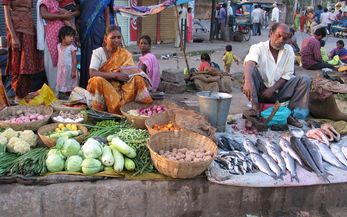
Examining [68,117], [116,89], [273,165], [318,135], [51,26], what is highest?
[51,26]

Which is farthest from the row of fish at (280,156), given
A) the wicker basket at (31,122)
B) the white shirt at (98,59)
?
the wicker basket at (31,122)

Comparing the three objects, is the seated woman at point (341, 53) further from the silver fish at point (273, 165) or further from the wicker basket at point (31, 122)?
the wicker basket at point (31, 122)

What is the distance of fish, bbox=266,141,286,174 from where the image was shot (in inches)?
134

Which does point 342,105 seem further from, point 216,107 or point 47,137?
point 47,137

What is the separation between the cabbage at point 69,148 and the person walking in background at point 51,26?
7.92 ft

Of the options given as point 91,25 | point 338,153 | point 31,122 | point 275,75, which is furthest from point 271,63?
point 31,122

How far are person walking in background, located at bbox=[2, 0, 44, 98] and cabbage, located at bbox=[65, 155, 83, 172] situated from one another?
2.47 metres

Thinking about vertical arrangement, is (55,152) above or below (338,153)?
above

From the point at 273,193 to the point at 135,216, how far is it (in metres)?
1.31

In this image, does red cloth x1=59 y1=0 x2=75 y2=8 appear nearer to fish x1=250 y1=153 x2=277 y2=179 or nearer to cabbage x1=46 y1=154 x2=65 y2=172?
cabbage x1=46 y1=154 x2=65 y2=172

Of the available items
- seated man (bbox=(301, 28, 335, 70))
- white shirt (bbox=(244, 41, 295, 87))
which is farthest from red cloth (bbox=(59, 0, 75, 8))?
seated man (bbox=(301, 28, 335, 70))

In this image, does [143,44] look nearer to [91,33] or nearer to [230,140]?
[91,33]

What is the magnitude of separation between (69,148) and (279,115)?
2578 millimetres

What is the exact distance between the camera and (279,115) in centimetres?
442
